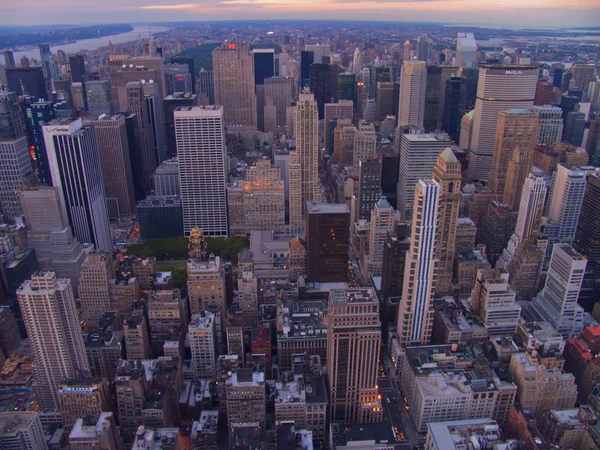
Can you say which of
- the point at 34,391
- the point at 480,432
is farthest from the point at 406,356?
the point at 34,391

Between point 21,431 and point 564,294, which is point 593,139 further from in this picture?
point 21,431

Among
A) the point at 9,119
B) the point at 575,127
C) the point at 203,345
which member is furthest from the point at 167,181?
the point at 575,127

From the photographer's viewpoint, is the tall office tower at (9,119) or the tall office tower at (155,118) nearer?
the tall office tower at (9,119)

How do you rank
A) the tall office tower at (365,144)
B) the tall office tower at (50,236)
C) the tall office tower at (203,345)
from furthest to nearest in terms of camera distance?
1. the tall office tower at (365,144)
2. the tall office tower at (50,236)
3. the tall office tower at (203,345)

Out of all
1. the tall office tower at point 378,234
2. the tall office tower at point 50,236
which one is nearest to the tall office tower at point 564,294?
the tall office tower at point 378,234

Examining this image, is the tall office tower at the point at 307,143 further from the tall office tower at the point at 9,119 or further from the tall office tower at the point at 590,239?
the tall office tower at the point at 9,119

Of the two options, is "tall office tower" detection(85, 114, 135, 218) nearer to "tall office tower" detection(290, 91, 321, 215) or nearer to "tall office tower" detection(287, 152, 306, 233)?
"tall office tower" detection(287, 152, 306, 233)

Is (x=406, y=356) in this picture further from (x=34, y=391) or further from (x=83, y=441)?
(x=34, y=391)
